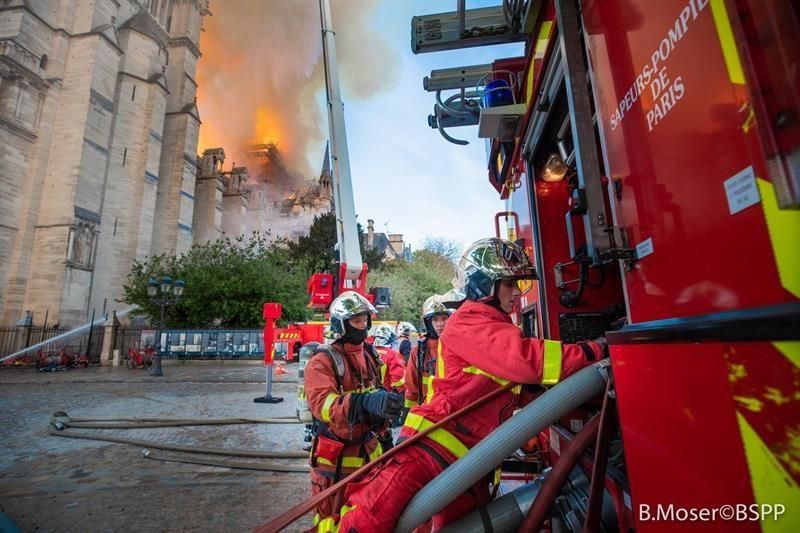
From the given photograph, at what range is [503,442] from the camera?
148 cm

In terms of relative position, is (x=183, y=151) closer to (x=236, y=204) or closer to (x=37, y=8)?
(x=37, y=8)

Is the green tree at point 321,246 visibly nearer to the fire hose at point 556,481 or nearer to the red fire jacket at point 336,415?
the red fire jacket at point 336,415

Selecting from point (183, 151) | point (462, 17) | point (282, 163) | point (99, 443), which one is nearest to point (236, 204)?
point (183, 151)

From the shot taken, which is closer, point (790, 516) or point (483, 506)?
point (790, 516)

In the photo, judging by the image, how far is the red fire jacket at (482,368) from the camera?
154 cm

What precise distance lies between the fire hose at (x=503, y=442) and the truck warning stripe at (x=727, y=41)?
1031mm

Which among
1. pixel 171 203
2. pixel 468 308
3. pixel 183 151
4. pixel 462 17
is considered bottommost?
pixel 468 308

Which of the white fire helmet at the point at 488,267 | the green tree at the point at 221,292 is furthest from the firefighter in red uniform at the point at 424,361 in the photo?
the green tree at the point at 221,292

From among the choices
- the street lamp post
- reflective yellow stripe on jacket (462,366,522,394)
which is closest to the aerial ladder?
reflective yellow stripe on jacket (462,366,522,394)

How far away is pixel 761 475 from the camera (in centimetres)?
72

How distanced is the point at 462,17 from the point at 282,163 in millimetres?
67335

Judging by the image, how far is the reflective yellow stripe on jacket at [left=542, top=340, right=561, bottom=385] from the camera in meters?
1.52

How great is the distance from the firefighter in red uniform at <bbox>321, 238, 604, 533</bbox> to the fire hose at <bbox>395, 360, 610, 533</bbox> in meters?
0.07

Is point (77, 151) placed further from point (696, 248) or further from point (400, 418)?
point (696, 248)
